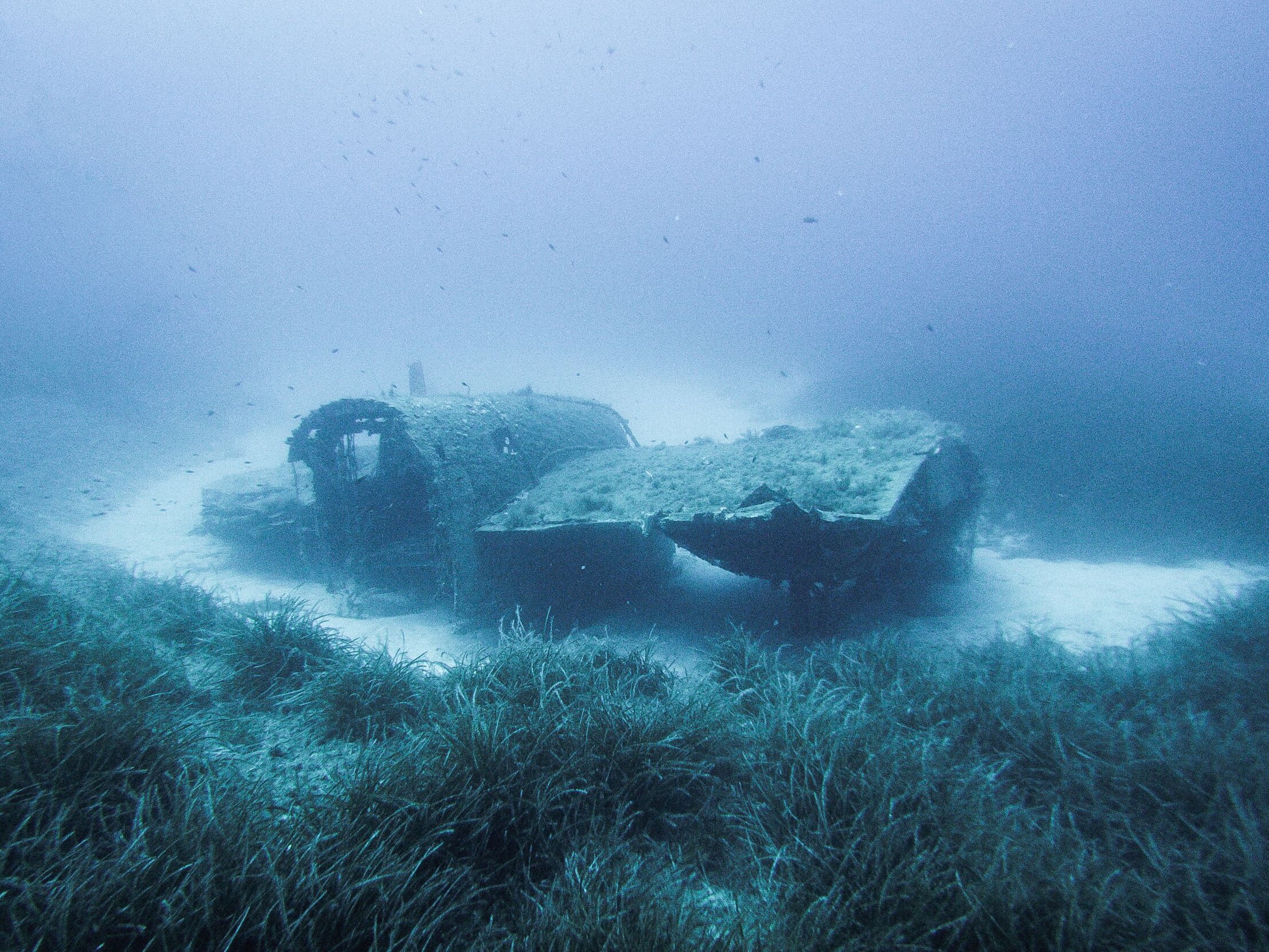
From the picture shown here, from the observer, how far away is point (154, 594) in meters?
6.93

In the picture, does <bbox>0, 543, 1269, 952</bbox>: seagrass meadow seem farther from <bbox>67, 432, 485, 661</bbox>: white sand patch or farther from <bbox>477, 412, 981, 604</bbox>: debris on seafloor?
<bbox>477, 412, 981, 604</bbox>: debris on seafloor

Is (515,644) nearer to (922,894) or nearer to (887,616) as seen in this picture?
(922,894)

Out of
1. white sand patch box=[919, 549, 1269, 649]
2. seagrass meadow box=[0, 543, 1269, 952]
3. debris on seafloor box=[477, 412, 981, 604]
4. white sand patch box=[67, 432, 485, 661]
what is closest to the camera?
seagrass meadow box=[0, 543, 1269, 952]

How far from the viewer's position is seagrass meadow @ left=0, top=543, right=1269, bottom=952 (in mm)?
2096

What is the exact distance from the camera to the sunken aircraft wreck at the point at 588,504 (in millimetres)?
6645

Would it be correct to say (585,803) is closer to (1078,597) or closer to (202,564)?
(1078,597)

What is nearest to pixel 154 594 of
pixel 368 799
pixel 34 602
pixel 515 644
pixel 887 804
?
pixel 34 602

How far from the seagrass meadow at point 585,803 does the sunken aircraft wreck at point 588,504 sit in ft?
6.73

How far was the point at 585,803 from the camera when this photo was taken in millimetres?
3113

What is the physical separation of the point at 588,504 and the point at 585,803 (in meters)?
4.93

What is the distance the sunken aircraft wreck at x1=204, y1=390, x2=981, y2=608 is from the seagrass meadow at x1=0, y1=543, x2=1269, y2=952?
6.73ft

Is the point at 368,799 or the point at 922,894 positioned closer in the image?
the point at 922,894

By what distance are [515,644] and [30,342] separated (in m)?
72.4

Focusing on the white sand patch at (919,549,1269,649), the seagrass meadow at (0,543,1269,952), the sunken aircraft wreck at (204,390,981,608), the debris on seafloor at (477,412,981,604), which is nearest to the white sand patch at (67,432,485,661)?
the sunken aircraft wreck at (204,390,981,608)
